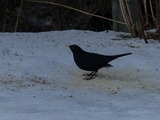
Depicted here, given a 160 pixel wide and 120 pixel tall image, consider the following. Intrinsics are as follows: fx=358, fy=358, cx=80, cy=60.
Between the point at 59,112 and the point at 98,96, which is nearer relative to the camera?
the point at 59,112

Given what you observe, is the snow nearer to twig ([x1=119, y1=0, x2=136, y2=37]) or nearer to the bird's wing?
the bird's wing

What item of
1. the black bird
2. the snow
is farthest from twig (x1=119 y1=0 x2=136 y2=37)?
the black bird

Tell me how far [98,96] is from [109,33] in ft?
13.8

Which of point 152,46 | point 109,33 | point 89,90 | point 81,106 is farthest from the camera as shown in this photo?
point 109,33

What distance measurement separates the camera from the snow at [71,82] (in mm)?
3322

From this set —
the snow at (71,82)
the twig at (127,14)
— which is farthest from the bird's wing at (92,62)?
the twig at (127,14)

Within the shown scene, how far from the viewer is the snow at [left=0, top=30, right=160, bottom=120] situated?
332 cm

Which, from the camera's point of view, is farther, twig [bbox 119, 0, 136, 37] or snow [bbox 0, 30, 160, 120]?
twig [bbox 119, 0, 136, 37]

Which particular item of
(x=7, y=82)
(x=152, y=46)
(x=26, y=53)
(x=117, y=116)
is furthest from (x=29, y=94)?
(x=152, y=46)

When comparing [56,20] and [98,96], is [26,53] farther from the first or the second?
[56,20]

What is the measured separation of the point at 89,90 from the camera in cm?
421

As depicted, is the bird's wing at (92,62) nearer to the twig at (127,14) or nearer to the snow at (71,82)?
the snow at (71,82)

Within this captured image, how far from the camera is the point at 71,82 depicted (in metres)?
4.55

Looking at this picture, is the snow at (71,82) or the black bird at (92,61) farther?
the black bird at (92,61)
